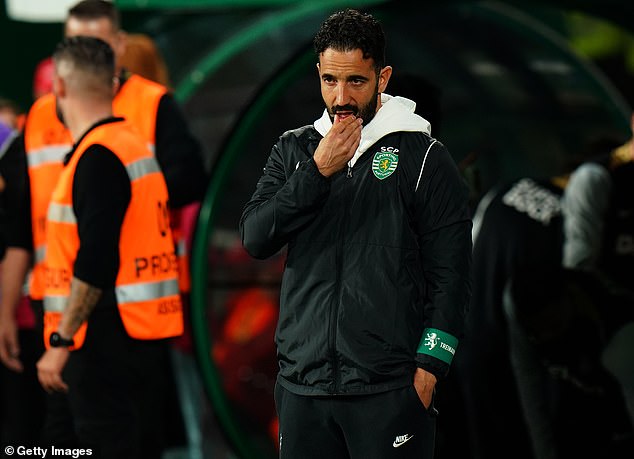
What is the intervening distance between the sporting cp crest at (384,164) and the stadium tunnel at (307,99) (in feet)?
10.7

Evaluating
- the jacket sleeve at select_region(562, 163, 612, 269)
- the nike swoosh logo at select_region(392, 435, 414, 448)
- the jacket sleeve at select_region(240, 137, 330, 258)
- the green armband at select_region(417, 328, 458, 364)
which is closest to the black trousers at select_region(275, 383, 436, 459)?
the nike swoosh logo at select_region(392, 435, 414, 448)

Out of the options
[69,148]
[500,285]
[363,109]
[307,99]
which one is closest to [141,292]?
[69,148]

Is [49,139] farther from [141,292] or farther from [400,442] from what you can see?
[400,442]

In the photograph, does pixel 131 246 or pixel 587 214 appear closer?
pixel 131 246

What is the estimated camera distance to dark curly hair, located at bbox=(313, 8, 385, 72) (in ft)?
12.8

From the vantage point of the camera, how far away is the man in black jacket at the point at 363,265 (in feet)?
12.8

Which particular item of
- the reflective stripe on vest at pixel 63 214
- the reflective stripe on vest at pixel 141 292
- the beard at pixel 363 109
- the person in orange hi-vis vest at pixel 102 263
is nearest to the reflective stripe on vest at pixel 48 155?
the person in orange hi-vis vest at pixel 102 263

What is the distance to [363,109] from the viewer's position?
12.9 ft

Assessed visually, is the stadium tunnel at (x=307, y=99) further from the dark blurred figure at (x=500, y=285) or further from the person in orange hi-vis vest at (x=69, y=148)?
the person in orange hi-vis vest at (x=69, y=148)

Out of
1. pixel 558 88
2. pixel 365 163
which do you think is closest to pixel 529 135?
pixel 558 88

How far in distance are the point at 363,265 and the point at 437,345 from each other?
0.28m

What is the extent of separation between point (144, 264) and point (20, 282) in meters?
0.76

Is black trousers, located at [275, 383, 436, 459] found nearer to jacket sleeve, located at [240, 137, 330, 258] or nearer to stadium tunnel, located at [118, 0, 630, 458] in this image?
jacket sleeve, located at [240, 137, 330, 258]

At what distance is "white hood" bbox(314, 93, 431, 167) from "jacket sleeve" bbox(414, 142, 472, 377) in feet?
0.29
